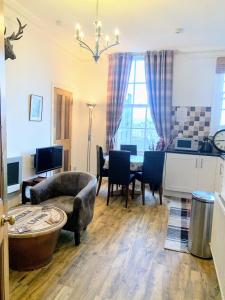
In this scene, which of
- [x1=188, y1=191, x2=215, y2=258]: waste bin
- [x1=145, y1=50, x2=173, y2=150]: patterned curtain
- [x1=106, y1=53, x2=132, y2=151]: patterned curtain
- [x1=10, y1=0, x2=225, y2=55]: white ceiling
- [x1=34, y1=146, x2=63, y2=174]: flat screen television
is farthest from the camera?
[x1=106, y1=53, x2=132, y2=151]: patterned curtain

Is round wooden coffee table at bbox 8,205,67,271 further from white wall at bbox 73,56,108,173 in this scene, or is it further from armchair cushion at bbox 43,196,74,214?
white wall at bbox 73,56,108,173

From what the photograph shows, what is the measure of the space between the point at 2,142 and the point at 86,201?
175cm

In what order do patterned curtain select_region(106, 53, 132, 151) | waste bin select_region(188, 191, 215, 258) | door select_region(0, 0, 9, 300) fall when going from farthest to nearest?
patterned curtain select_region(106, 53, 132, 151) → waste bin select_region(188, 191, 215, 258) → door select_region(0, 0, 9, 300)

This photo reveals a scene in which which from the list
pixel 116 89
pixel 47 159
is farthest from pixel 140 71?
pixel 47 159

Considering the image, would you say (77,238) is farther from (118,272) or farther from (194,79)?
(194,79)

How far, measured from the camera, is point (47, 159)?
4.20 meters

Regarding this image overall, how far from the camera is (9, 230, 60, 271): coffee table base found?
2152 mm

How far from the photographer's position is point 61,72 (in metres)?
5.00

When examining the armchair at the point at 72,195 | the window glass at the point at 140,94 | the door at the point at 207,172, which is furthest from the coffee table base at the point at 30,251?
A: the window glass at the point at 140,94

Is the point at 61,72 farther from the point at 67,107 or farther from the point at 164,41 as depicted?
the point at 164,41

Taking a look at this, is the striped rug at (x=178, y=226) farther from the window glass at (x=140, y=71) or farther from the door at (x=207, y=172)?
the window glass at (x=140, y=71)

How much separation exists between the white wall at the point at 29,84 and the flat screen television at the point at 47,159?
0.21 m

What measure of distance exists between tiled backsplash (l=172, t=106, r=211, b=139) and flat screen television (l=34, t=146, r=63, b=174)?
2.56m

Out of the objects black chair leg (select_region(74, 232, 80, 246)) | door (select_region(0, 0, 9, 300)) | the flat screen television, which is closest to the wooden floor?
black chair leg (select_region(74, 232, 80, 246))
